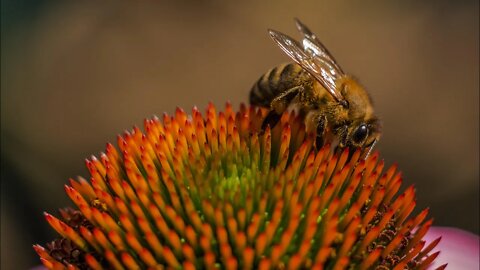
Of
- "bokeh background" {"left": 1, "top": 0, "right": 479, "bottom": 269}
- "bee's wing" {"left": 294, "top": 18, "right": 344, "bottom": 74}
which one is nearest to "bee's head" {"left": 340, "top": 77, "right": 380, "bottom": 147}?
"bee's wing" {"left": 294, "top": 18, "right": 344, "bottom": 74}

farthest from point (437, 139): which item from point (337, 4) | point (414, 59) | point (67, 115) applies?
point (67, 115)

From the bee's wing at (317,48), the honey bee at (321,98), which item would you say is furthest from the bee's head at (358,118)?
the bee's wing at (317,48)

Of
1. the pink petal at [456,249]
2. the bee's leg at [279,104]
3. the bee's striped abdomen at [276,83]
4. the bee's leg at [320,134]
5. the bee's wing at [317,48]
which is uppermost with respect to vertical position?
the bee's wing at [317,48]

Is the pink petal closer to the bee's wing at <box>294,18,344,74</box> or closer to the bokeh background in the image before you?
the bee's wing at <box>294,18,344,74</box>

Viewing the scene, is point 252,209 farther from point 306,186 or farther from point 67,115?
point 67,115

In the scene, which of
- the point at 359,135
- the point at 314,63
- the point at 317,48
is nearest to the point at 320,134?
the point at 359,135

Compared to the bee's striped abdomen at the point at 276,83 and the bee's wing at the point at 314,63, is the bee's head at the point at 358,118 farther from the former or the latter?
the bee's striped abdomen at the point at 276,83

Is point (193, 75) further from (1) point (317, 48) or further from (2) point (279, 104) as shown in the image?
(2) point (279, 104)

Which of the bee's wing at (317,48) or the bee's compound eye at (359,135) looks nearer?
the bee's compound eye at (359,135)
